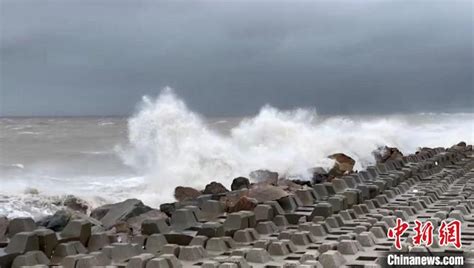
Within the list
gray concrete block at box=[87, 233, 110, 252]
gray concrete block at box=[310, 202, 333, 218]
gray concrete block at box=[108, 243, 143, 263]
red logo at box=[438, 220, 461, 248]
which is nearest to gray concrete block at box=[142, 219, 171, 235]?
gray concrete block at box=[87, 233, 110, 252]

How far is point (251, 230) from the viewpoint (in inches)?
307

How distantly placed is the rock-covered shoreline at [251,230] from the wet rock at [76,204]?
3416mm

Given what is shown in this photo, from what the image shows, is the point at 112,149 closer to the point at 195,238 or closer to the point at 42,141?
the point at 42,141

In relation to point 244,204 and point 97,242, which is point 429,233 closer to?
point 244,204

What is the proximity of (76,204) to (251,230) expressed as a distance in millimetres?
8743

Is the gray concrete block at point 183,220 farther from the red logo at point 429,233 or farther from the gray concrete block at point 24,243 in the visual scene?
the red logo at point 429,233

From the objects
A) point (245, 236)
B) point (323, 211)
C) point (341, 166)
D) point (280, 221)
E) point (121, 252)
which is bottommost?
point (121, 252)

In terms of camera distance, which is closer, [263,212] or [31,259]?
[31,259]

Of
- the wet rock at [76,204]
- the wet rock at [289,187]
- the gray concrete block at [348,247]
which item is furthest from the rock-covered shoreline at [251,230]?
the wet rock at [76,204]

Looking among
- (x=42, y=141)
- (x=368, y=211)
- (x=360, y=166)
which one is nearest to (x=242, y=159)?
(x=360, y=166)

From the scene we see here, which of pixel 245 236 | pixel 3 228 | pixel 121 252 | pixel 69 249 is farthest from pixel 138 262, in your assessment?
pixel 3 228

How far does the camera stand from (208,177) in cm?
2148

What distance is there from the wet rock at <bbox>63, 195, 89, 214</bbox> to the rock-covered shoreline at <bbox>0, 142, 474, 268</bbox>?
3416 mm

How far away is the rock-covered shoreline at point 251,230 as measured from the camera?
6344 mm
